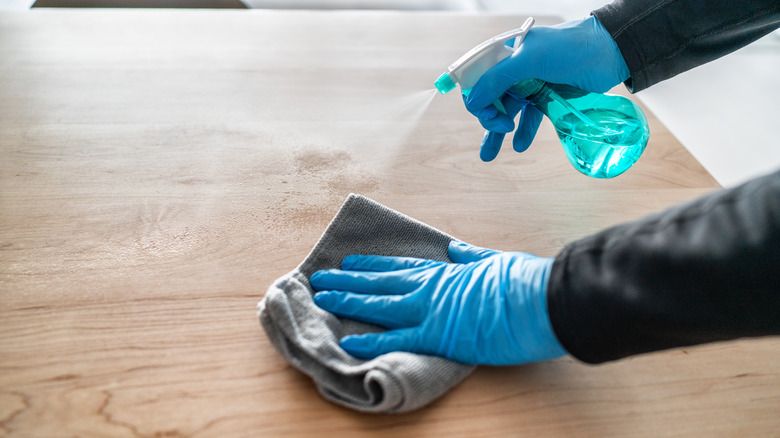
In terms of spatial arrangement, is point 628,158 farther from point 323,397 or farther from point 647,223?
point 323,397

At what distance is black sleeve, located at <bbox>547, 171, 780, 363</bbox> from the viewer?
483 millimetres

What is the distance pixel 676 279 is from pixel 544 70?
17.3 inches

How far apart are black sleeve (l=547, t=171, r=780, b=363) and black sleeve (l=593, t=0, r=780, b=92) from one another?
451 millimetres

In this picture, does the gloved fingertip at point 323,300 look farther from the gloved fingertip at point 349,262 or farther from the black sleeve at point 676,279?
the black sleeve at point 676,279

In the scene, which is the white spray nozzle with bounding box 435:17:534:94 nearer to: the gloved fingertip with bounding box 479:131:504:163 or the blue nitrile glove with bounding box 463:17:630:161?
the blue nitrile glove with bounding box 463:17:630:161

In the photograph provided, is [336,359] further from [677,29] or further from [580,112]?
[677,29]

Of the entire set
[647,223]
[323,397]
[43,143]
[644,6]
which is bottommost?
[323,397]

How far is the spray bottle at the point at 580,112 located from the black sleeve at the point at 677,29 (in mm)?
115

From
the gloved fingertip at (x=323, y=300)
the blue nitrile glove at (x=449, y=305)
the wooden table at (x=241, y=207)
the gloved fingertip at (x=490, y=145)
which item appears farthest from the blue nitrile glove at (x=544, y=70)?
the gloved fingertip at (x=323, y=300)

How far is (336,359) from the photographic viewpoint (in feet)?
2.01

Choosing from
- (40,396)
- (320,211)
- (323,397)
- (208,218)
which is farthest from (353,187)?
(40,396)

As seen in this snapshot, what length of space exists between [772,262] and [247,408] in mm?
523

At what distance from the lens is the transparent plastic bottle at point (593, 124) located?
81cm

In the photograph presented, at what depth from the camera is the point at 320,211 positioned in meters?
0.85
